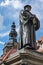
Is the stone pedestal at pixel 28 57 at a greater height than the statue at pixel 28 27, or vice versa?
the statue at pixel 28 27

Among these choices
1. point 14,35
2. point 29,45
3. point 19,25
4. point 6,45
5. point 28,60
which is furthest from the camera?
point 6,45

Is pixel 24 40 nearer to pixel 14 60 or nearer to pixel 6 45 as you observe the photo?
pixel 14 60

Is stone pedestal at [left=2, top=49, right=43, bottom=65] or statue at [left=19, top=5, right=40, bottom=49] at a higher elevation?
statue at [left=19, top=5, right=40, bottom=49]

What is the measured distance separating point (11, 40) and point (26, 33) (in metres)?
52.6

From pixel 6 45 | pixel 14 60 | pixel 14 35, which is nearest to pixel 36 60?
pixel 14 60

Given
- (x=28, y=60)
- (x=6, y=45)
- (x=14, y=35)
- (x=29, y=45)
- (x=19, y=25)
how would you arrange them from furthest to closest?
(x=6, y=45), (x=14, y=35), (x=19, y=25), (x=29, y=45), (x=28, y=60)

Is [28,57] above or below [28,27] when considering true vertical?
below

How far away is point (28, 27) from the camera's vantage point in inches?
321

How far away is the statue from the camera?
800 cm

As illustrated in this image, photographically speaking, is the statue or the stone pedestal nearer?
the stone pedestal

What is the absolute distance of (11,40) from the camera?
2388 inches

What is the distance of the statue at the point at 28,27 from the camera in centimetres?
800

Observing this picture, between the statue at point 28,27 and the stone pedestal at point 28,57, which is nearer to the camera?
the stone pedestal at point 28,57

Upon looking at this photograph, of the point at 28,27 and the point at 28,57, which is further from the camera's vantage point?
the point at 28,27
